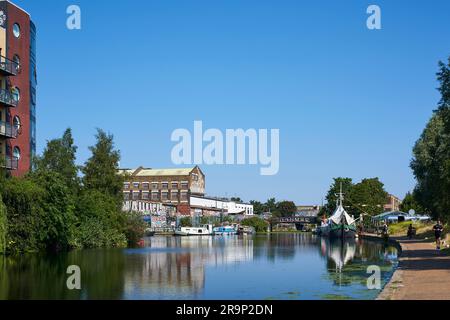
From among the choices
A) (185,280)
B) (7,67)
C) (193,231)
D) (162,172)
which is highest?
(7,67)

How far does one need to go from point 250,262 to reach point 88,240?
23448 mm

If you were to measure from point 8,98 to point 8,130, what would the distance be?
2760mm

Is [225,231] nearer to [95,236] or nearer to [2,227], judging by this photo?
[95,236]

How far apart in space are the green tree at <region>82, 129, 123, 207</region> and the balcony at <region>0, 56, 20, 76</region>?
24598 mm

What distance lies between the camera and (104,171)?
77312mm

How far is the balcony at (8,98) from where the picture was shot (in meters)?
51.3

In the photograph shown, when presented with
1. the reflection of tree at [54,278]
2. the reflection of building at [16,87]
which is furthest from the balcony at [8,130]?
the reflection of tree at [54,278]

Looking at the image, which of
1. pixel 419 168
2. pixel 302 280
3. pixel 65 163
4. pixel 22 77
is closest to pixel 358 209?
pixel 419 168

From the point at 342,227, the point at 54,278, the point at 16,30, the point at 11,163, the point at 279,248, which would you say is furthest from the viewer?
the point at 342,227

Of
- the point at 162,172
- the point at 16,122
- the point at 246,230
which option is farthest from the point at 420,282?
the point at 162,172

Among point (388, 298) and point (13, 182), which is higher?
point (13, 182)

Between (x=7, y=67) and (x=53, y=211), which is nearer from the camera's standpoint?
(x=53, y=211)

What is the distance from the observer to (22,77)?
56344mm
